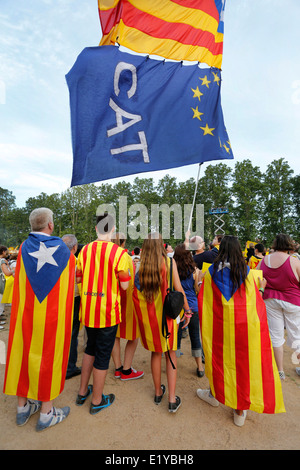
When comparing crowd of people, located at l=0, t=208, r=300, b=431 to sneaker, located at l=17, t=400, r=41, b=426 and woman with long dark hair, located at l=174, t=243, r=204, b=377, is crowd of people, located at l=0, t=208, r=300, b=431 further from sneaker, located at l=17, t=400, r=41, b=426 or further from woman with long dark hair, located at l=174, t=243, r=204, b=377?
woman with long dark hair, located at l=174, t=243, r=204, b=377

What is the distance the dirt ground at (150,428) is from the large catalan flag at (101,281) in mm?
1002

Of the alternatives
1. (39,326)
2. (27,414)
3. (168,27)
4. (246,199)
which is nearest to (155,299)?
(39,326)

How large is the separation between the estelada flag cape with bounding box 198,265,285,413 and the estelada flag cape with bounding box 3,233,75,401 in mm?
1633

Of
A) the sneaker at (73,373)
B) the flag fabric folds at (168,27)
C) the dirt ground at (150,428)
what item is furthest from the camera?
the flag fabric folds at (168,27)

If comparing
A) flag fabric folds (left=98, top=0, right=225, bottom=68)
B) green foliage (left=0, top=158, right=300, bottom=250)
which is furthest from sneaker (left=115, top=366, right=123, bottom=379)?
A: green foliage (left=0, top=158, right=300, bottom=250)

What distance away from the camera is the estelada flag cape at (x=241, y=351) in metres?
2.20

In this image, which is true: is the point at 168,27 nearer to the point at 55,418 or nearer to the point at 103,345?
the point at 103,345

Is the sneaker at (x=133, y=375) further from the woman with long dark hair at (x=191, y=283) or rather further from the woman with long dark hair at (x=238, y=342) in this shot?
the woman with long dark hair at (x=238, y=342)

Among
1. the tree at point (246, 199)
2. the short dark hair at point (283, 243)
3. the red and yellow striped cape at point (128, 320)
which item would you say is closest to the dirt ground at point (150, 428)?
the red and yellow striped cape at point (128, 320)

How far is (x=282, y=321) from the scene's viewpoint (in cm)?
318

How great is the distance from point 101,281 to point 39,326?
0.72 meters

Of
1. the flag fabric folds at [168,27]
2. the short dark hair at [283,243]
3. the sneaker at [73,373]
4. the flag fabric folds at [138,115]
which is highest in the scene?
the flag fabric folds at [168,27]
